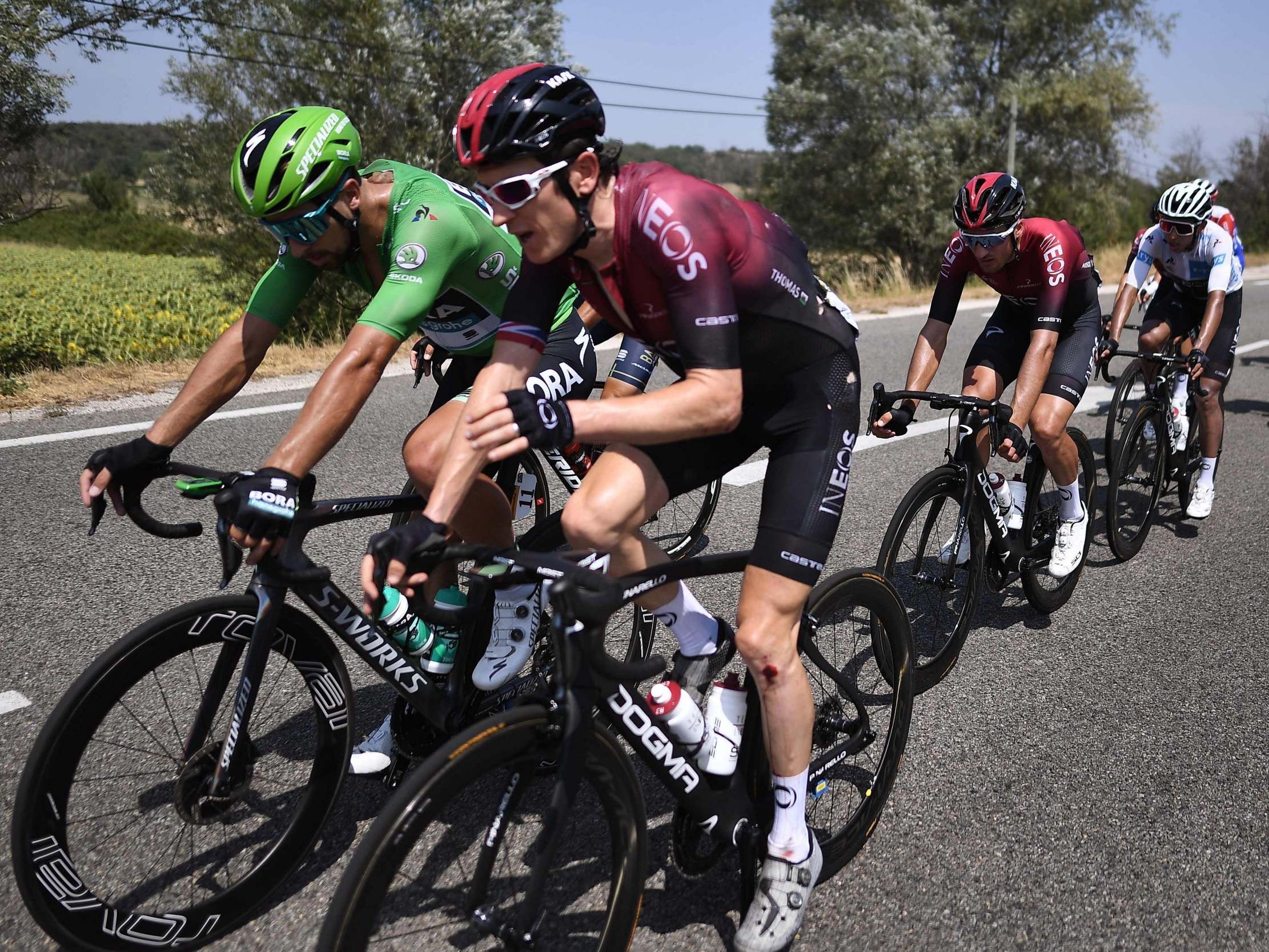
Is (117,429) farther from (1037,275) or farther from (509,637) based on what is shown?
(1037,275)

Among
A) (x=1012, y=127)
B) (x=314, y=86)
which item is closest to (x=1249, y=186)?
(x=1012, y=127)

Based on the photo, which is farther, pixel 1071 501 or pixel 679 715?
pixel 1071 501

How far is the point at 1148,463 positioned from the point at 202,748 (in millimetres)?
5549

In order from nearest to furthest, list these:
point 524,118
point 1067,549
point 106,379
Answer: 1. point 524,118
2. point 1067,549
3. point 106,379

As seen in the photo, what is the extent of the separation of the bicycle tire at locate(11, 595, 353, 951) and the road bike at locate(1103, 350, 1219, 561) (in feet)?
14.5

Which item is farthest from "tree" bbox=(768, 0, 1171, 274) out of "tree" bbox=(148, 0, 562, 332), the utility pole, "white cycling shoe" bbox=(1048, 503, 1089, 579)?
"white cycling shoe" bbox=(1048, 503, 1089, 579)

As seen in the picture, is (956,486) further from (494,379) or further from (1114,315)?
(1114,315)

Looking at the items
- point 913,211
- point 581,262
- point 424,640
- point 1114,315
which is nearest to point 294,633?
point 424,640

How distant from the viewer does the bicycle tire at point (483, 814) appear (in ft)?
6.13

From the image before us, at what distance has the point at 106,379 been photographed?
27.5 feet

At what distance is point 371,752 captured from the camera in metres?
3.12

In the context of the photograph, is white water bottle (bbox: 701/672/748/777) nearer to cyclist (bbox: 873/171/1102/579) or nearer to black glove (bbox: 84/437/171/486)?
black glove (bbox: 84/437/171/486)

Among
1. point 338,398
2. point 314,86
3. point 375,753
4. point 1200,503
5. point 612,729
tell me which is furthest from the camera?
point 314,86

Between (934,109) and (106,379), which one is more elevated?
(934,109)
